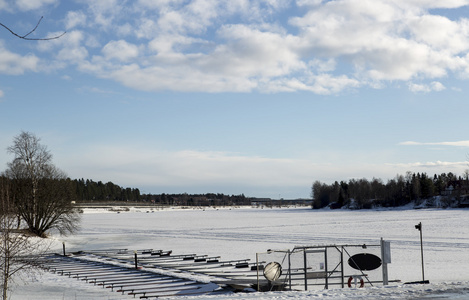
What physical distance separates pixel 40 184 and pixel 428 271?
147 feet

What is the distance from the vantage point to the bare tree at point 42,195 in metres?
54.2

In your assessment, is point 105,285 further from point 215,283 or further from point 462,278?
point 462,278

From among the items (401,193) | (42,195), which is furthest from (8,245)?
(401,193)

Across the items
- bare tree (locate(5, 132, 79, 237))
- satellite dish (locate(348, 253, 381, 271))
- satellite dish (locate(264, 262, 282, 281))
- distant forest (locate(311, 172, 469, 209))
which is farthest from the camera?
distant forest (locate(311, 172, 469, 209))

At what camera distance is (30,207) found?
178 feet

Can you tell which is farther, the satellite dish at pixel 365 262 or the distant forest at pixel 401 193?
the distant forest at pixel 401 193

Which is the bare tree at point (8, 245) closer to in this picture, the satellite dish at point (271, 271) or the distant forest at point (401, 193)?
the satellite dish at point (271, 271)

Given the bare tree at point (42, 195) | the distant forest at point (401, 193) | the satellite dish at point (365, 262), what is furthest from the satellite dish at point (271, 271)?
the distant forest at point (401, 193)

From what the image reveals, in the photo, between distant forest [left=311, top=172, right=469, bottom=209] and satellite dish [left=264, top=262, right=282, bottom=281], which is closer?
satellite dish [left=264, top=262, right=282, bottom=281]

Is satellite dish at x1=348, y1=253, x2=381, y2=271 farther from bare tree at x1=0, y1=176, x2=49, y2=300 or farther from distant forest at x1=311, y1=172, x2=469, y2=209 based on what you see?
distant forest at x1=311, y1=172, x2=469, y2=209

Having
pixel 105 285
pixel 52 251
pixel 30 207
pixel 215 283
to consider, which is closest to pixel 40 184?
pixel 30 207

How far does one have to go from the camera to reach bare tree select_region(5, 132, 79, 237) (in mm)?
54250

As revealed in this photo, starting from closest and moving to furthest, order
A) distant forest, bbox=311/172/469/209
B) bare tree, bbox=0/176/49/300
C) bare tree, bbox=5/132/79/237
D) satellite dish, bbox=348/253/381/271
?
1. bare tree, bbox=0/176/49/300
2. satellite dish, bbox=348/253/381/271
3. bare tree, bbox=5/132/79/237
4. distant forest, bbox=311/172/469/209

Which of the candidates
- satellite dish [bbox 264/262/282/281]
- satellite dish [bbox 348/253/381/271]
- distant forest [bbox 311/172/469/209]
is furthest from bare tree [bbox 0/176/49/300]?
distant forest [bbox 311/172/469/209]
